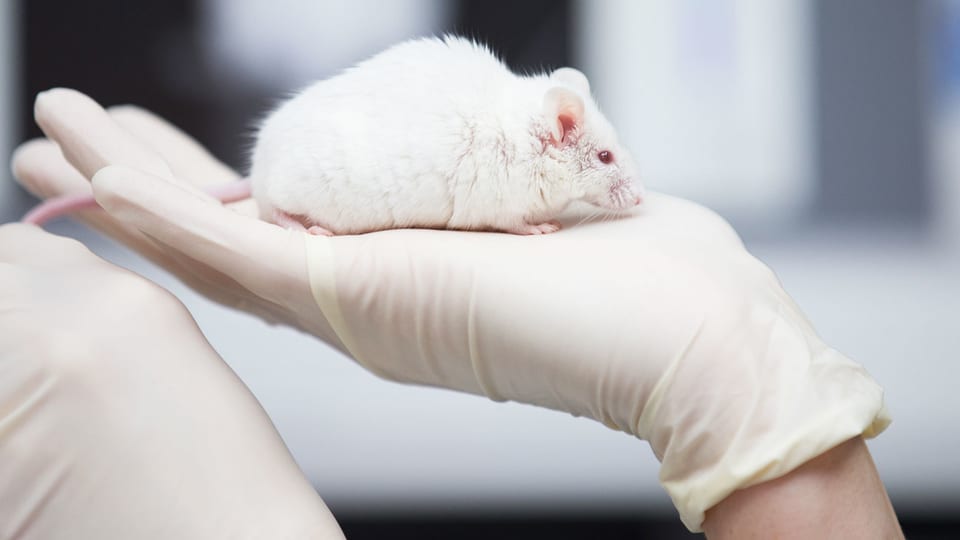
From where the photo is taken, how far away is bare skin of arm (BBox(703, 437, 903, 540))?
119 centimetres

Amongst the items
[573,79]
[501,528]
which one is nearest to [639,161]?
[501,528]

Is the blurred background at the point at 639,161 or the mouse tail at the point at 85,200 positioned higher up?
the mouse tail at the point at 85,200

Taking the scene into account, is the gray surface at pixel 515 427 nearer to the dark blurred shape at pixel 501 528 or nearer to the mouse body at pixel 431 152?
the dark blurred shape at pixel 501 528

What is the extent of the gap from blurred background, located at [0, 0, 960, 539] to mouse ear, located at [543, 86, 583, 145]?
6.35 feet

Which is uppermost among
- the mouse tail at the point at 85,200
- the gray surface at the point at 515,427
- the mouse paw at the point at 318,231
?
the mouse tail at the point at 85,200

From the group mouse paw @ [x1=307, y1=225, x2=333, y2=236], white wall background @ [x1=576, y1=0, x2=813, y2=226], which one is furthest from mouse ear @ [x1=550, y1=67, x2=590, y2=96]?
white wall background @ [x1=576, y1=0, x2=813, y2=226]

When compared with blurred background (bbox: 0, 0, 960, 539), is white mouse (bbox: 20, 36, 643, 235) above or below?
above

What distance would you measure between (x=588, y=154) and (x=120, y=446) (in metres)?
0.81

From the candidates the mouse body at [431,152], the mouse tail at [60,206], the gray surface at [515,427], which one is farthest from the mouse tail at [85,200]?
the gray surface at [515,427]

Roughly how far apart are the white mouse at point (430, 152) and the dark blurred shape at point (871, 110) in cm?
270

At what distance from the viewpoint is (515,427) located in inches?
128

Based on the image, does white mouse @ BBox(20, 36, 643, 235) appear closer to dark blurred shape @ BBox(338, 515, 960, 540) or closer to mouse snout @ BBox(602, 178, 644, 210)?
mouse snout @ BBox(602, 178, 644, 210)

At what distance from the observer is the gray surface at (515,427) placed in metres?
3.23

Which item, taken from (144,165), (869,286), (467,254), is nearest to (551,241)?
(467,254)
